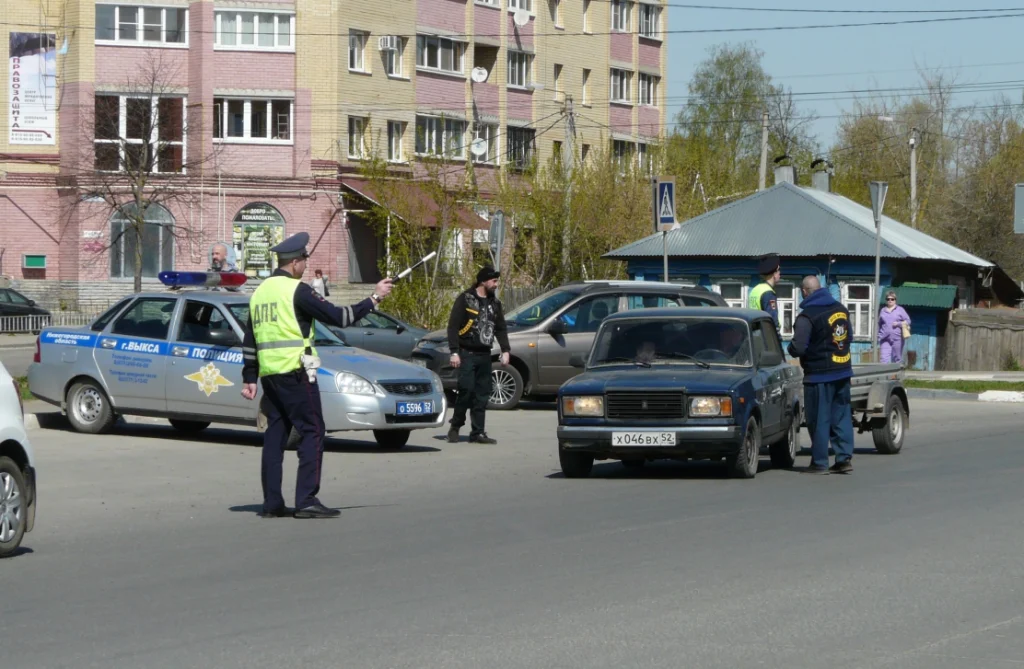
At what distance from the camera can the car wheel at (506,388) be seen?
77.5ft

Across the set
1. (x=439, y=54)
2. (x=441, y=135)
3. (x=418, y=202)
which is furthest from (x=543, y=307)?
(x=439, y=54)

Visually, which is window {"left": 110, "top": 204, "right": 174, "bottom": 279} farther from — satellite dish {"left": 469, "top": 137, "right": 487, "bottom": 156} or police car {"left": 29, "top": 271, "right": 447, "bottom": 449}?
police car {"left": 29, "top": 271, "right": 447, "bottom": 449}

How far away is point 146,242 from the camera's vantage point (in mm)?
52531

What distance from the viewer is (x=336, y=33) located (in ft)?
174

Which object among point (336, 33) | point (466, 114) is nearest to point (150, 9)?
point (336, 33)

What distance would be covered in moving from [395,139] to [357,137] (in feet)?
6.94

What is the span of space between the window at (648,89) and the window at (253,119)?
76.6ft

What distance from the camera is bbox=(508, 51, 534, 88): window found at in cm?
6281

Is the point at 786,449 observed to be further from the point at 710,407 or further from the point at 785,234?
the point at 785,234

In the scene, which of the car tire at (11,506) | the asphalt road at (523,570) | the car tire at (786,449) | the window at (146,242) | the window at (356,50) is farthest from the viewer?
the window at (356,50)

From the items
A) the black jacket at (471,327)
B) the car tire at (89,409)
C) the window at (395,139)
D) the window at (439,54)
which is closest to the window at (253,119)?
the window at (395,139)

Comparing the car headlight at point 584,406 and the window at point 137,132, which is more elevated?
the window at point 137,132

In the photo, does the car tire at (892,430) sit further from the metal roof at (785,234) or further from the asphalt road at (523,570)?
the metal roof at (785,234)

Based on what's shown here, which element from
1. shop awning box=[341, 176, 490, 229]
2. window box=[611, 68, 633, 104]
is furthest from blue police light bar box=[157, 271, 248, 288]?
window box=[611, 68, 633, 104]
